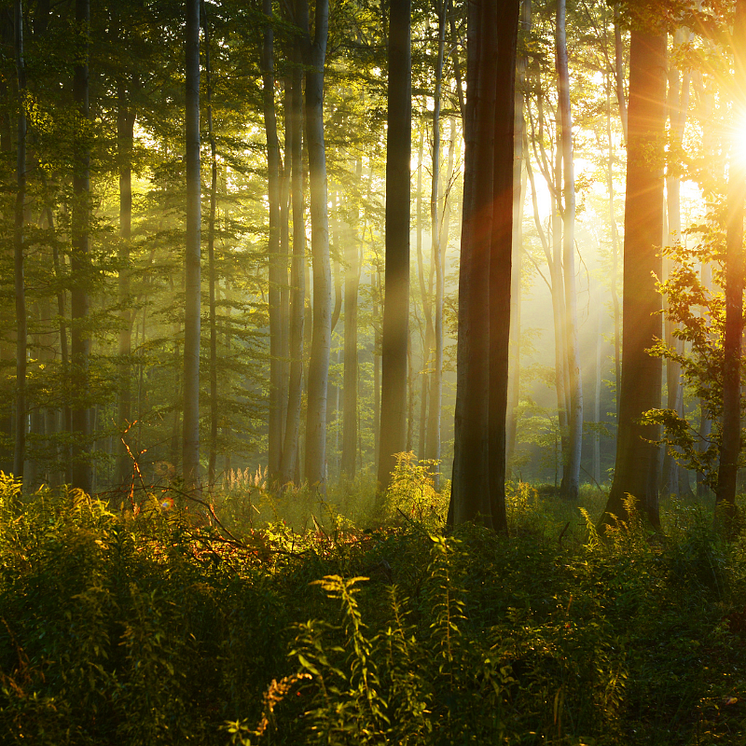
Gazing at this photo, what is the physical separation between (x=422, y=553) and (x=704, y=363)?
4.22m

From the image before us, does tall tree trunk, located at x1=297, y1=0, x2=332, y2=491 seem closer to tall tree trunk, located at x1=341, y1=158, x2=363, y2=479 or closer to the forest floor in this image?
the forest floor

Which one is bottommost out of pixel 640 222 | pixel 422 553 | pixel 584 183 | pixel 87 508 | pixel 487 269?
pixel 422 553

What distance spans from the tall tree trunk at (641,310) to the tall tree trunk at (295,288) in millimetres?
7778

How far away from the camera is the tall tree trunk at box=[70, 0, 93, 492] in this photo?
11.9 metres

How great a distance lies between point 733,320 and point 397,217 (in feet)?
19.7

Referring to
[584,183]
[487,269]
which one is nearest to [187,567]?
[487,269]

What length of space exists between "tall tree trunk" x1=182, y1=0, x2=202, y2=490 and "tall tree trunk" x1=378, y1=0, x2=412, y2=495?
3.84 meters

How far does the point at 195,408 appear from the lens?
11.7 m

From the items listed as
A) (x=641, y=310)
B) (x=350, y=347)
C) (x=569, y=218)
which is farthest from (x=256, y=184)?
(x=641, y=310)

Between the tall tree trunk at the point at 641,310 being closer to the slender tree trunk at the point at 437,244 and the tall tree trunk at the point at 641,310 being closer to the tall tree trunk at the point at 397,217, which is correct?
the tall tree trunk at the point at 397,217

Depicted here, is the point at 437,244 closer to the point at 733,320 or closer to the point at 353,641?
the point at 733,320

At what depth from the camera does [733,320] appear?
6.11m

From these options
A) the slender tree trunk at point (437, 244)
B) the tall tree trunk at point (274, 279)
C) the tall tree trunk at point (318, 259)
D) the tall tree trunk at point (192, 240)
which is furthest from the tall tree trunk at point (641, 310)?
the tall tree trunk at point (274, 279)

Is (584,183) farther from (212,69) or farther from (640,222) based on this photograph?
(212,69)
